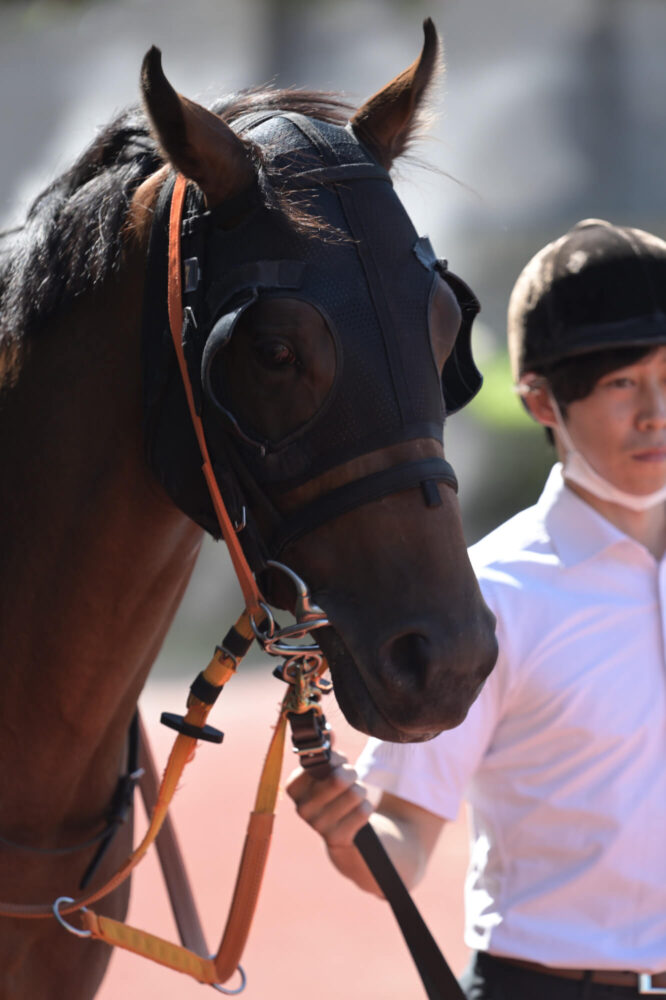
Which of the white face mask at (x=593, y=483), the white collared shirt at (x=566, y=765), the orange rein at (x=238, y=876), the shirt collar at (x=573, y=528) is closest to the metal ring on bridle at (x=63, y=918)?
the orange rein at (x=238, y=876)

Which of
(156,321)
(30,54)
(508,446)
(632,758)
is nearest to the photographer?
(156,321)

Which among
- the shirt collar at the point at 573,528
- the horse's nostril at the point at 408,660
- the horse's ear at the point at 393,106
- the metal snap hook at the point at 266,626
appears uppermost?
the horse's ear at the point at 393,106

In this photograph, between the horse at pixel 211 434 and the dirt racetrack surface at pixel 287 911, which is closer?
the horse at pixel 211 434

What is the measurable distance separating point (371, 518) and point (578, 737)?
78cm

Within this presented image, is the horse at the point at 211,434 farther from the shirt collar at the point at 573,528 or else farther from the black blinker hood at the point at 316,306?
the shirt collar at the point at 573,528

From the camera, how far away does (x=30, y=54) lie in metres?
11.3

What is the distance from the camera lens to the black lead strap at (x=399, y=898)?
1723 millimetres

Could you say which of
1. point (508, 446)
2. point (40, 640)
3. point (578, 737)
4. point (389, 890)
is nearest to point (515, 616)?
point (578, 737)

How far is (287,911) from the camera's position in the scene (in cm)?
570

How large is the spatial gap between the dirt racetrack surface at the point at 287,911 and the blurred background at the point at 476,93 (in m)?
3.37

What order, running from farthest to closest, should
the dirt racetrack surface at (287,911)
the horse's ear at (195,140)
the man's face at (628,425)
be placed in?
1. the dirt racetrack surface at (287,911)
2. the man's face at (628,425)
3. the horse's ear at (195,140)

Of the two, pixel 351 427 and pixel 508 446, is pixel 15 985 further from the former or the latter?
pixel 508 446

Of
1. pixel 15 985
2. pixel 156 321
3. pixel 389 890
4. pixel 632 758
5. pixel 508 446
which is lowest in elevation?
pixel 15 985

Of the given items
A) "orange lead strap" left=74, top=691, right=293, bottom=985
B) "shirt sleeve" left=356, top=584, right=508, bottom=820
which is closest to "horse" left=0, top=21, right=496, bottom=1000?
"orange lead strap" left=74, top=691, right=293, bottom=985
